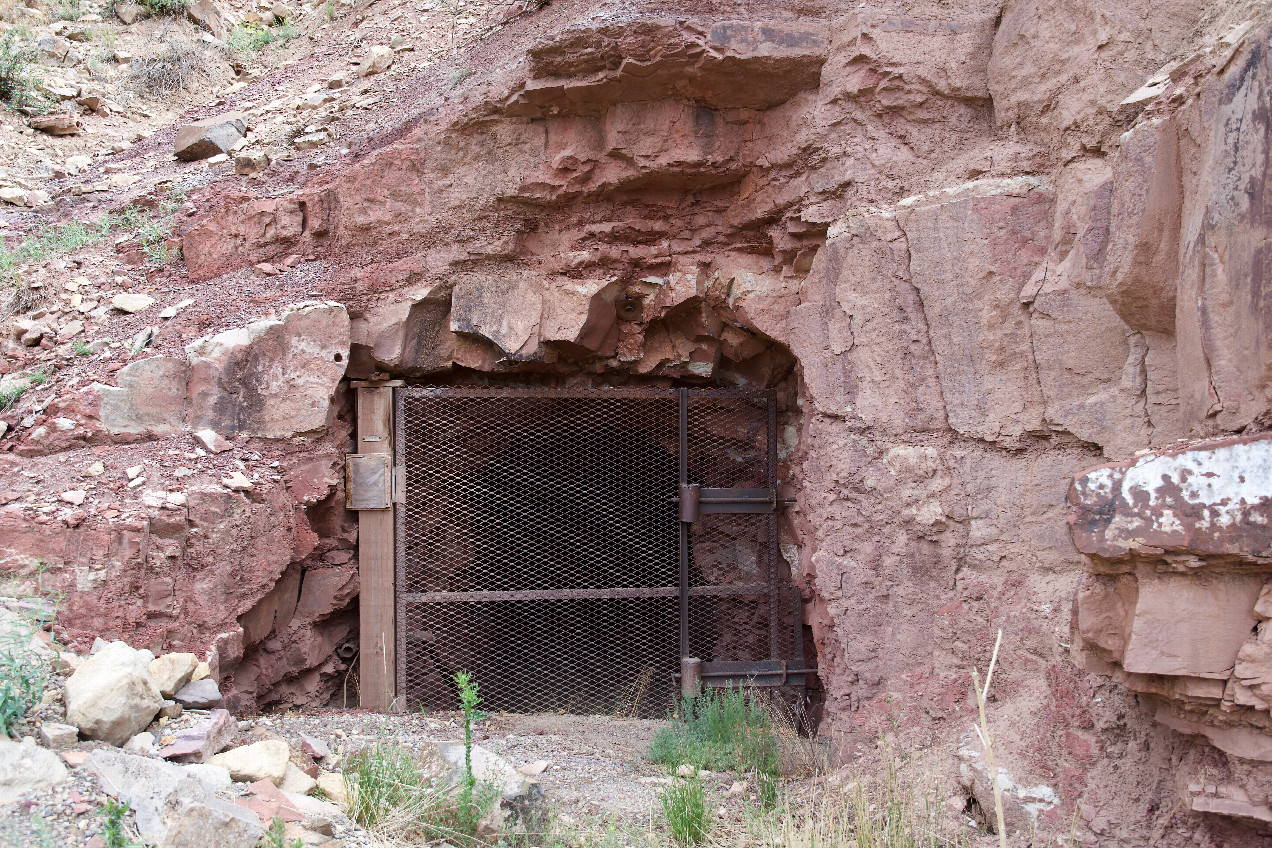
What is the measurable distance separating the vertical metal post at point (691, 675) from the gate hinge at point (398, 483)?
179cm

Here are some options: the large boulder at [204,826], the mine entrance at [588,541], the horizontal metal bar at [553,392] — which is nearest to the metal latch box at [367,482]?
the mine entrance at [588,541]

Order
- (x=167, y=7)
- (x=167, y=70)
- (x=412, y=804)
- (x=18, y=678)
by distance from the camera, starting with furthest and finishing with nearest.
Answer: (x=167, y=7), (x=167, y=70), (x=412, y=804), (x=18, y=678)

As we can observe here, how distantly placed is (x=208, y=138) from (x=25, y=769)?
452 centimetres

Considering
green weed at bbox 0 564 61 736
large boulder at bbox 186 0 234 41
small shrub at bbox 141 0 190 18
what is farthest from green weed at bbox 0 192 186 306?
small shrub at bbox 141 0 190 18

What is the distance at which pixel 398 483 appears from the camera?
4.69 m

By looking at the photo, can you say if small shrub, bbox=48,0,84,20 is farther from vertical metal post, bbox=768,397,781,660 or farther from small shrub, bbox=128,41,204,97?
vertical metal post, bbox=768,397,781,660

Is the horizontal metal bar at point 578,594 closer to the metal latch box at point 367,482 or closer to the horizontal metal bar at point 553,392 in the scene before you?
the metal latch box at point 367,482

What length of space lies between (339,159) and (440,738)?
3295 mm

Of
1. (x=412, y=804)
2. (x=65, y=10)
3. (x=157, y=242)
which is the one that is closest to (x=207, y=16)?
(x=65, y=10)

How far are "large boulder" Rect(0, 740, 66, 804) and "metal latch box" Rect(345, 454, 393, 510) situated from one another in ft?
7.31

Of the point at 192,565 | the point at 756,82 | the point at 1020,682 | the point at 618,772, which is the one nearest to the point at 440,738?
the point at 618,772

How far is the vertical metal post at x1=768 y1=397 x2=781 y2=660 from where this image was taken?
15.8 feet

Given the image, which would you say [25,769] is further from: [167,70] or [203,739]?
[167,70]

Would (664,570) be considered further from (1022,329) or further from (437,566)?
(1022,329)
